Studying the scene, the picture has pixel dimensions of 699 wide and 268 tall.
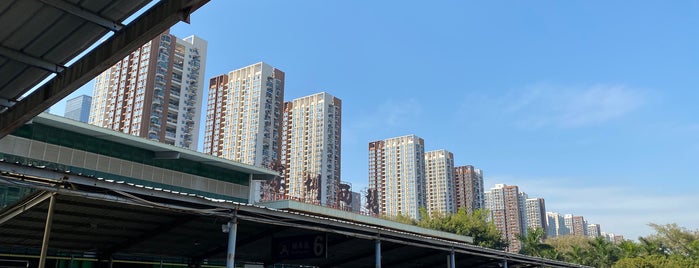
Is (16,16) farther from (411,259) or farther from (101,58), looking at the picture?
(411,259)

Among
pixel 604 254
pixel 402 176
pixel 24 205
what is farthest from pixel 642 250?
pixel 24 205

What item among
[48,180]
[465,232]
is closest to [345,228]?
[48,180]

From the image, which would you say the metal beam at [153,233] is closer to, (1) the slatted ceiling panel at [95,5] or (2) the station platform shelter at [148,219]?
(2) the station platform shelter at [148,219]

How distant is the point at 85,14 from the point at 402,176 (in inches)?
4724

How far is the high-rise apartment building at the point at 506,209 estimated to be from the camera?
149 meters

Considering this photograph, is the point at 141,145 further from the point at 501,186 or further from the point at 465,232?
the point at 501,186

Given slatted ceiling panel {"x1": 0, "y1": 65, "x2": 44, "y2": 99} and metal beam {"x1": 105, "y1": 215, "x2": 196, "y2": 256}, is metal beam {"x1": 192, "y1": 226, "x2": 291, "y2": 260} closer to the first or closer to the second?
metal beam {"x1": 105, "y1": 215, "x2": 196, "y2": 256}

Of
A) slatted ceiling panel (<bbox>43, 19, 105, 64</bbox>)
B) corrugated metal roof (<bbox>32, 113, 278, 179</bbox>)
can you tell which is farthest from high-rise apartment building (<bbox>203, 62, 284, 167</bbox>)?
slatted ceiling panel (<bbox>43, 19, 105, 64</bbox>)

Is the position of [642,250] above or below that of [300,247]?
above

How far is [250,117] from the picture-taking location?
96250mm

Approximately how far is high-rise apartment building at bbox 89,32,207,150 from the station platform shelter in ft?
189

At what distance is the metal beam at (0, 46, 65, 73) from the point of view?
25.7 feet

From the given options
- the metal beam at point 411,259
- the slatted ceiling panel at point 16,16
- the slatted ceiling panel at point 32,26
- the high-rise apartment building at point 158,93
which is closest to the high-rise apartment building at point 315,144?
the high-rise apartment building at point 158,93

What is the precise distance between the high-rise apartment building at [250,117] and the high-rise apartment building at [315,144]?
9.23 meters
